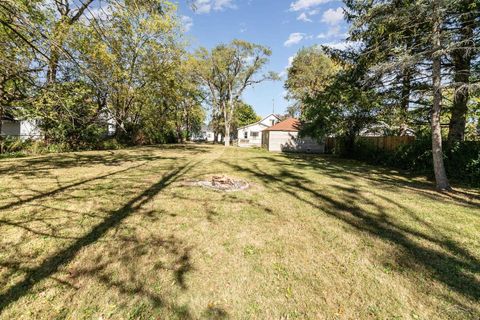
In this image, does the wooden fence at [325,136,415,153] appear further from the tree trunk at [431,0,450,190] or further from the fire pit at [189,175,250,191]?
the fire pit at [189,175,250,191]

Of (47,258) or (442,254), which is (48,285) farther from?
(442,254)

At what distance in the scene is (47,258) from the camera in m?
2.89

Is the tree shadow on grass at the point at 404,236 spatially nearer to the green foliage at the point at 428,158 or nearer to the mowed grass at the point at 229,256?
the mowed grass at the point at 229,256

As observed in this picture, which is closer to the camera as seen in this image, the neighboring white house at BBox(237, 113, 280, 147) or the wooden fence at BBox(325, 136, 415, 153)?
the wooden fence at BBox(325, 136, 415, 153)

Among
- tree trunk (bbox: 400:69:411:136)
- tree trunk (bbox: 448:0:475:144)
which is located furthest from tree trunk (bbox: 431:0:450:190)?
tree trunk (bbox: 448:0:475:144)

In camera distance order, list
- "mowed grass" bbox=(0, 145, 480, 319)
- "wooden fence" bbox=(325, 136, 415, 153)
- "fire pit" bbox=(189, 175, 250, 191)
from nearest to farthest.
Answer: "mowed grass" bbox=(0, 145, 480, 319) < "fire pit" bbox=(189, 175, 250, 191) < "wooden fence" bbox=(325, 136, 415, 153)

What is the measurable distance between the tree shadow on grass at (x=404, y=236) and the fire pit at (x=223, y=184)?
915 mm

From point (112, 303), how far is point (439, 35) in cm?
998

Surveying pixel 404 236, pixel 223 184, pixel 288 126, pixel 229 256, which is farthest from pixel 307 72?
pixel 229 256

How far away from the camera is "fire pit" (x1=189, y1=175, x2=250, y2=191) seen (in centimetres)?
639

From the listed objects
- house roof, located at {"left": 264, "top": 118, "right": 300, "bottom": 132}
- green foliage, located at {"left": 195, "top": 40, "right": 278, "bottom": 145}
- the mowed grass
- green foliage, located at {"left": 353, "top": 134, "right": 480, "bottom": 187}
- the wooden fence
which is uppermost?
green foliage, located at {"left": 195, "top": 40, "right": 278, "bottom": 145}

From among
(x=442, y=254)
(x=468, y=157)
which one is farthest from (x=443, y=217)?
(x=468, y=157)

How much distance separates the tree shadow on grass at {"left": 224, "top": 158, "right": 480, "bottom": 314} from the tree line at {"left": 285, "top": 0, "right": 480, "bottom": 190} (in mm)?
3873

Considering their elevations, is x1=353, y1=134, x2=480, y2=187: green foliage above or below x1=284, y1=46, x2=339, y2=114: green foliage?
below
